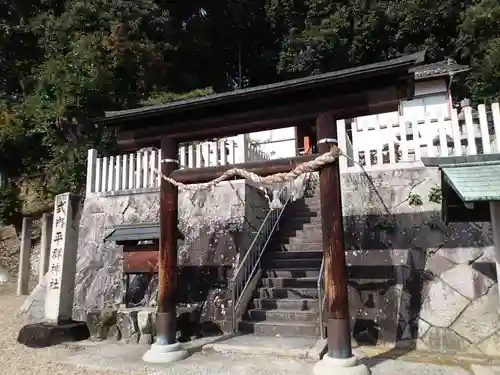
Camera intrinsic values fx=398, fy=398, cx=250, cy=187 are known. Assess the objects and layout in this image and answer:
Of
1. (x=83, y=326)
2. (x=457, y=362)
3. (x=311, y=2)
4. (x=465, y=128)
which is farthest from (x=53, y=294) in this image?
(x=311, y=2)

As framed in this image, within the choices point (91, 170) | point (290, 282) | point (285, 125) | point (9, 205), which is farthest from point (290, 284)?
point (9, 205)

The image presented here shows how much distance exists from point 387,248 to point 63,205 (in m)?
6.99

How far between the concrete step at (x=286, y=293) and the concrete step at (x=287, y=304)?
0.16m

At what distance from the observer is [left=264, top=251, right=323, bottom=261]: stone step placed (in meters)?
9.62

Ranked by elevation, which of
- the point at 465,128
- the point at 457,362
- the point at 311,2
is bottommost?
the point at 457,362

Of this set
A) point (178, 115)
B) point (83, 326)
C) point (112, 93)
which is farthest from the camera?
point (112, 93)

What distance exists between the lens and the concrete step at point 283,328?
765cm

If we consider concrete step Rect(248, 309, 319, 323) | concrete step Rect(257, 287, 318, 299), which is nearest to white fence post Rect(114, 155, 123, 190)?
concrete step Rect(257, 287, 318, 299)

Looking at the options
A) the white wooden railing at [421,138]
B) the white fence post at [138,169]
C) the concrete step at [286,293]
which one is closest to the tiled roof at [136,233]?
the white fence post at [138,169]

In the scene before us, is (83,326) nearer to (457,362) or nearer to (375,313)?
(375,313)

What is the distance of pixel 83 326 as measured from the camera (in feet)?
27.6

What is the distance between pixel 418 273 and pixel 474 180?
343 centimetres

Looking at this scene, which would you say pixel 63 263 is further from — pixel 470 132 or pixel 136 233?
pixel 470 132

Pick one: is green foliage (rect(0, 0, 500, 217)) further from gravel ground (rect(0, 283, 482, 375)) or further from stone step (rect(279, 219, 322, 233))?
gravel ground (rect(0, 283, 482, 375))
